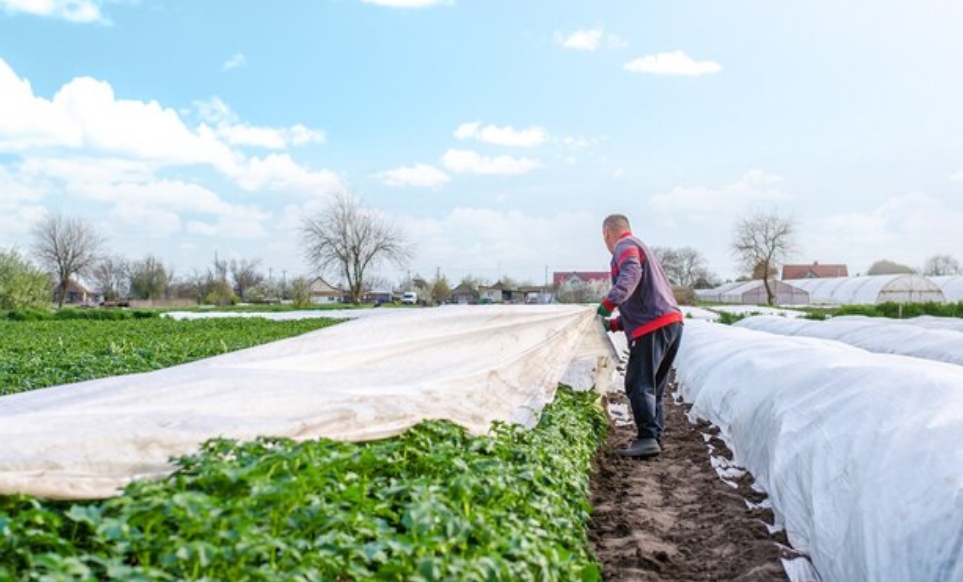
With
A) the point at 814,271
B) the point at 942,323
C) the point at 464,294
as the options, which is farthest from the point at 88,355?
the point at 814,271

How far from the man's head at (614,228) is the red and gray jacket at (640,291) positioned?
8 cm

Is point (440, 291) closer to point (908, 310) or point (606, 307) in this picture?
point (908, 310)

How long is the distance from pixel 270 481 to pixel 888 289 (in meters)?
50.9

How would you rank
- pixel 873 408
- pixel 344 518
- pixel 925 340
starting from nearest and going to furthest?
pixel 344 518, pixel 873 408, pixel 925 340

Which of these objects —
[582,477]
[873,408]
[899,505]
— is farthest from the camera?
[582,477]

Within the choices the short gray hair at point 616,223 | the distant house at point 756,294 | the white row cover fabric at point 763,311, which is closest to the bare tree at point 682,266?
the distant house at point 756,294

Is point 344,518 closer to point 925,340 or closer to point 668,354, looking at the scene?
point 668,354

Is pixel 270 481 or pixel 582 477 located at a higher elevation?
pixel 270 481

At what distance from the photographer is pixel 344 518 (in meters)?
2.48

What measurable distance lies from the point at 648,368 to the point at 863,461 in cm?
262

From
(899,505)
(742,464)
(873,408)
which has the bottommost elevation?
(742,464)

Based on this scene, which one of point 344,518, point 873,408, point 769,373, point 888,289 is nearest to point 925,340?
point 769,373

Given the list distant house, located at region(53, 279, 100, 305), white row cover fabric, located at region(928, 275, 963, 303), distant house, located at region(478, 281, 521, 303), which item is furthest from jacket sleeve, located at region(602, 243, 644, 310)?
distant house, located at region(53, 279, 100, 305)

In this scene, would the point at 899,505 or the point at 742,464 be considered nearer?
the point at 899,505
